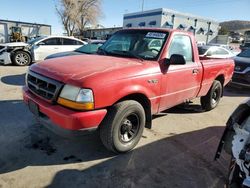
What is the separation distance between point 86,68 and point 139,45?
1.35 meters

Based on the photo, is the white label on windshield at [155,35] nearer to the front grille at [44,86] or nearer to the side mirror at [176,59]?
the side mirror at [176,59]

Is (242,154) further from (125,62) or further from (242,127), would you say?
(125,62)

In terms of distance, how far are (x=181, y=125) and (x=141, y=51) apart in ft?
5.88

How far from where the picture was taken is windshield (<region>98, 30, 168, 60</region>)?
4172 mm

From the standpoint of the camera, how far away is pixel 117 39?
4844mm

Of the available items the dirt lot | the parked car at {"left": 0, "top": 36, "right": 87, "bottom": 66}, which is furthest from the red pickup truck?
the parked car at {"left": 0, "top": 36, "right": 87, "bottom": 66}

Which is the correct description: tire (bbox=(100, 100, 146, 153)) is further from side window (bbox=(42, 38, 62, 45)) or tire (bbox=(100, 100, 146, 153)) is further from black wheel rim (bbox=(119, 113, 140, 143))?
side window (bbox=(42, 38, 62, 45))

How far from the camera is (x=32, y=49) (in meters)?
11.5

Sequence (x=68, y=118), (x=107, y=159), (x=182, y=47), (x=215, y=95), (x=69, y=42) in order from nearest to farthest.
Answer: (x=68, y=118)
(x=107, y=159)
(x=182, y=47)
(x=215, y=95)
(x=69, y=42)

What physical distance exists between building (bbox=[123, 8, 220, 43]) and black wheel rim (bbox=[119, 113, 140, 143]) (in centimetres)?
3606

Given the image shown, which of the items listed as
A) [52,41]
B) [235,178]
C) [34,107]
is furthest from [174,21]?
[235,178]

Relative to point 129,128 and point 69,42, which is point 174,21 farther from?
point 129,128

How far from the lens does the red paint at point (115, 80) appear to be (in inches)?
120

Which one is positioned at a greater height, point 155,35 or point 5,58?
point 155,35
